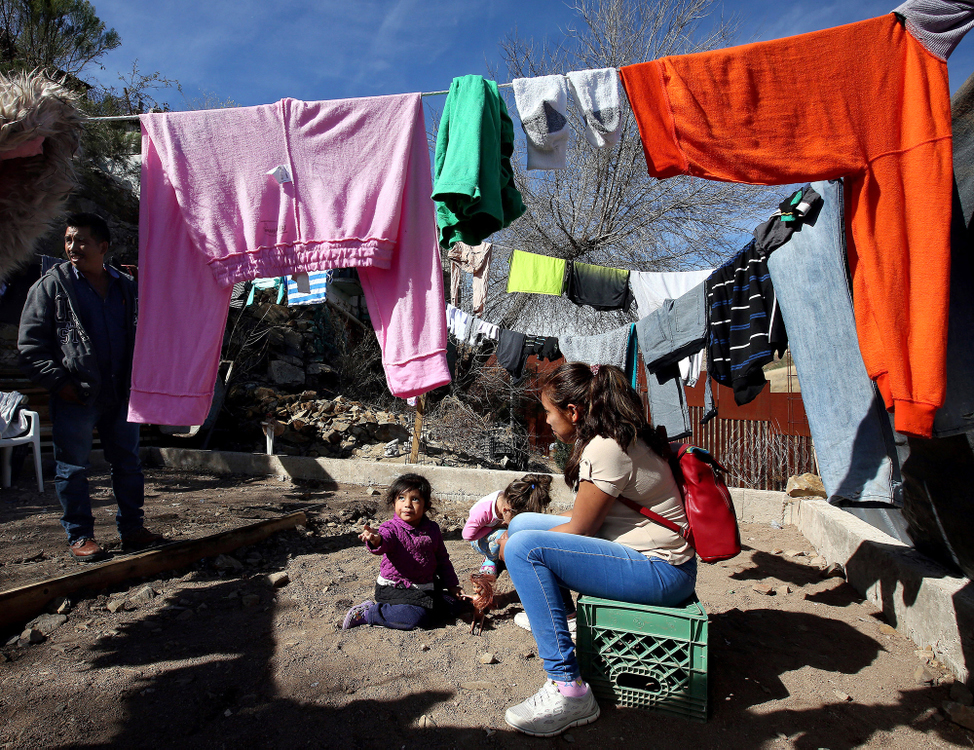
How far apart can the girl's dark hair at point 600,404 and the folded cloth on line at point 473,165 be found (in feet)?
2.36

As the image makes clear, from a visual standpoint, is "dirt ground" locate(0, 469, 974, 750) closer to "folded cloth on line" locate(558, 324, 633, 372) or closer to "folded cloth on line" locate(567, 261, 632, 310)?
"folded cloth on line" locate(558, 324, 633, 372)

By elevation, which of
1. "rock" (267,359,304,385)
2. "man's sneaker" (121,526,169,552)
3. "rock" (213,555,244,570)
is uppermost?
"rock" (267,359,304,385)

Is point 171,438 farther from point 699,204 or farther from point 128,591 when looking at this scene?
point 699,204

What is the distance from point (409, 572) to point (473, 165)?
6.54ft

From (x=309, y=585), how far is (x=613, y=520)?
200cm

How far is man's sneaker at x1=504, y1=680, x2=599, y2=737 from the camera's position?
6.26ft

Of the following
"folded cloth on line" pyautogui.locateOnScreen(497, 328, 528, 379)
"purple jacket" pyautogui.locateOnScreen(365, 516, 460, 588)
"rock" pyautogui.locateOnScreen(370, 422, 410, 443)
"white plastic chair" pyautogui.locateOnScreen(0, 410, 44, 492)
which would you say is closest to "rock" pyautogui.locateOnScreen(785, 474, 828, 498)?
"folded cloth on line" pyautogui.locateOnScreen(497, 328, 528, 379)

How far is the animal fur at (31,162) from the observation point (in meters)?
1.80

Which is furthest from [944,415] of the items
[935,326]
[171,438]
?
[171,438]

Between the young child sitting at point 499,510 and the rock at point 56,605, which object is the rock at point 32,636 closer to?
the rock at point 56,605

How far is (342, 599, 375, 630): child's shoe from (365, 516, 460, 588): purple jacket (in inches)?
6.7

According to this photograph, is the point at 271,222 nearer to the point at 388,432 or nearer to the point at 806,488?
the point at 806,488

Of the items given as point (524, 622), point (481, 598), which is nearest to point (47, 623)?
point (481, 598)

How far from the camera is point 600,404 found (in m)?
2.13
